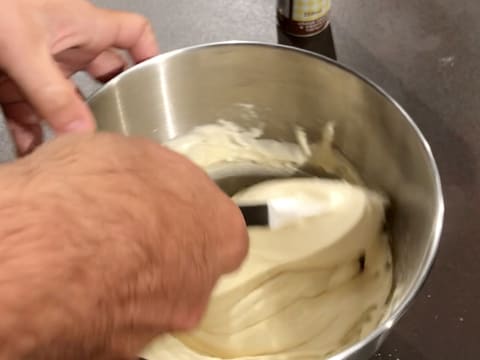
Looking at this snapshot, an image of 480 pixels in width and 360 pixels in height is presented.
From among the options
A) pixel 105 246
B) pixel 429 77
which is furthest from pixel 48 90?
Answer: pixel 429 77

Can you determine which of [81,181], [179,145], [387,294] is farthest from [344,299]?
[81,181]

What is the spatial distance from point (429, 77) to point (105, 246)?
0.64m

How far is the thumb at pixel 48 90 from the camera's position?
0.63 m

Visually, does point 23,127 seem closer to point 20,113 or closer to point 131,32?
point 20,113

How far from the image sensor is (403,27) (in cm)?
96

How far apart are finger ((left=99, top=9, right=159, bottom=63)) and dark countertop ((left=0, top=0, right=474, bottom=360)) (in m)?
0.17

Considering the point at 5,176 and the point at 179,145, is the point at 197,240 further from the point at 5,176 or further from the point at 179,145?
the point at 179,145

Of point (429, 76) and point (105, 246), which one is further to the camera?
point (429, 76)

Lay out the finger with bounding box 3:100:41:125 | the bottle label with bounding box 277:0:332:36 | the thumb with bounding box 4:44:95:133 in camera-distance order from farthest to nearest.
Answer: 1. the bottle label with bounding box 277:0:332:36
2. the finger with bounding box 3:100:41:125
3. the thumb with bounding box 4:44:95:133

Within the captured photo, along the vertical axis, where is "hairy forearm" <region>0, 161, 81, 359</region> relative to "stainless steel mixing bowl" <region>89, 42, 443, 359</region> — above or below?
above

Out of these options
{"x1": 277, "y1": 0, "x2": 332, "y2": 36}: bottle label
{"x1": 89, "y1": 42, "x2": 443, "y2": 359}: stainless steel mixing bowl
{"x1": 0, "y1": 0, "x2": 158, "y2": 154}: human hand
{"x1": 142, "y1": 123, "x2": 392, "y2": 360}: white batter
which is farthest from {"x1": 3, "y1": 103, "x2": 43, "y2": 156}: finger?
{"x1": 277, "y1": 0, "x2": 332, "y2": 36}: bottle label

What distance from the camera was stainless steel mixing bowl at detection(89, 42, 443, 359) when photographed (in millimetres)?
672

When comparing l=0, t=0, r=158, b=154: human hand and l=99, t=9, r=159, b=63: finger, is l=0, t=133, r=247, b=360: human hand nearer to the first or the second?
l=0, t=0, r=158, b=154: human hand

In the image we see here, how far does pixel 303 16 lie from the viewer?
897 mm
